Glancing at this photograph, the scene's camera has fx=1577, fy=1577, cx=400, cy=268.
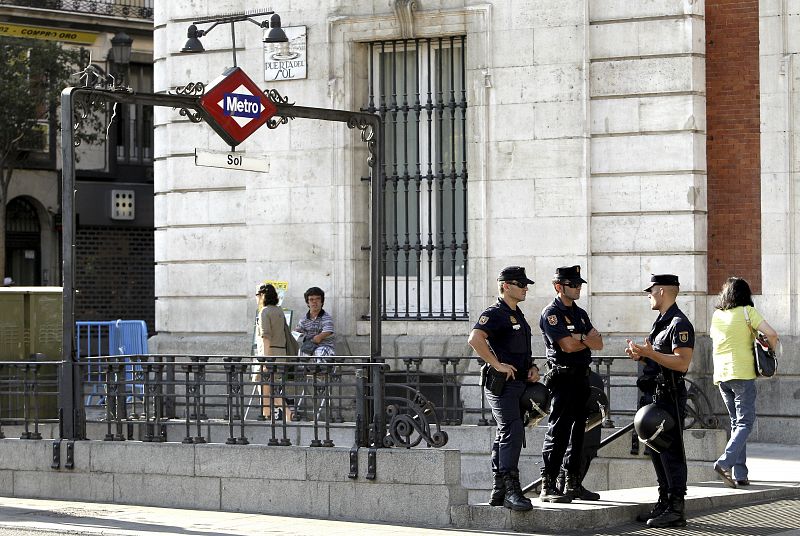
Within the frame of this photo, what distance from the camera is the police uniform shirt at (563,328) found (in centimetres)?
1213

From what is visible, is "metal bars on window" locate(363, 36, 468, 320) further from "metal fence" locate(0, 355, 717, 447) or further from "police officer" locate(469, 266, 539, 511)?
"police officer" locate(469, 266, 539, 511)

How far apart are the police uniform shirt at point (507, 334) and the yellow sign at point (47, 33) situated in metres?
23.4

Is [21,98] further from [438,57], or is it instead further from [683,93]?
[683,93]

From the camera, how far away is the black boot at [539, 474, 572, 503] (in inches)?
480

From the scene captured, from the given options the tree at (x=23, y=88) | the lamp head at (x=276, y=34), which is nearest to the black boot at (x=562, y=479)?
the lamp head at (x=276, y=34)

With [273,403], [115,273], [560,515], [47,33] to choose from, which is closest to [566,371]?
[560,515]

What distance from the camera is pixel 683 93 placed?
57.9ft

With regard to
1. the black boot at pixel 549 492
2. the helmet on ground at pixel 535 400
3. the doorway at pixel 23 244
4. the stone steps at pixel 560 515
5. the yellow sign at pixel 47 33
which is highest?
the yellow sign at pixel 47 33

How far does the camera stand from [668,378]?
1184cm

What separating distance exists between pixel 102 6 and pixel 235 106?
25328 millimetres

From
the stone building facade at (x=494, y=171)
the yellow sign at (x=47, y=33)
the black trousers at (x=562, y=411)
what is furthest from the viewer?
Result: the yellow sign at (x=47, y=33)

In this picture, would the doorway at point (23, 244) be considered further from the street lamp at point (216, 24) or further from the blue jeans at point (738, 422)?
the blue jeans at point (738, 422)

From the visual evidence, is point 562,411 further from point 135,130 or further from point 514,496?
point 135,130

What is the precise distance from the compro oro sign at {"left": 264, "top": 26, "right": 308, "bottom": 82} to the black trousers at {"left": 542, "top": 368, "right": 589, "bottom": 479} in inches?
334
